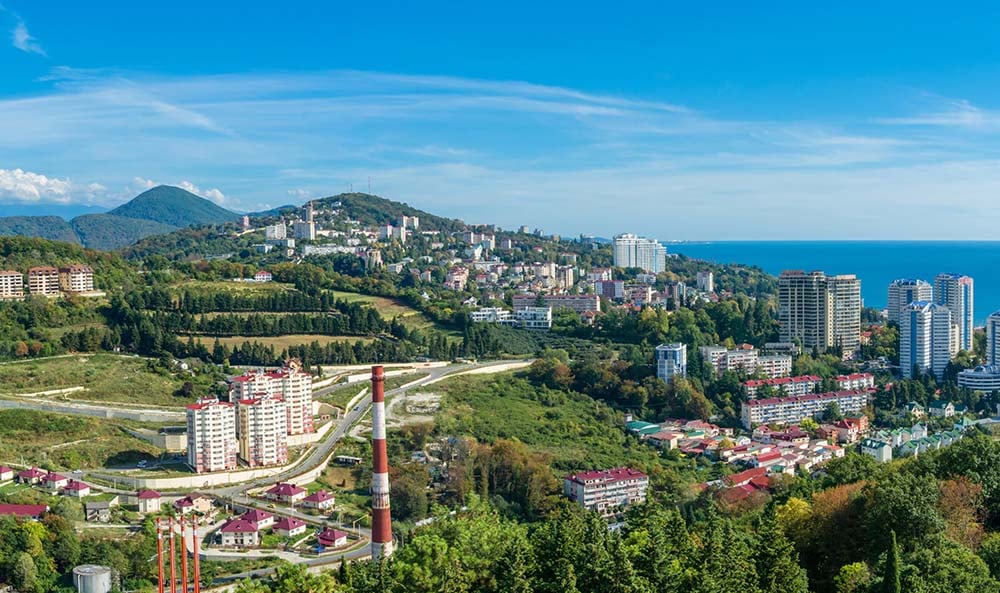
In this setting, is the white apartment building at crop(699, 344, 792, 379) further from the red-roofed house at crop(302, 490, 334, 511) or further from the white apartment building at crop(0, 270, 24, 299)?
the white apartment building at crop(0, 270, 24, 299)

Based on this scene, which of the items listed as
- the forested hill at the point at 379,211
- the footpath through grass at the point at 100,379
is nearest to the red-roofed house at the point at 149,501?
the footpath through grass at the point at 100,379

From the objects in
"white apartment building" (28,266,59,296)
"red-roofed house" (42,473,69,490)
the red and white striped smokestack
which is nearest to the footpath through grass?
"red-roofed house" (42,473,69,490)

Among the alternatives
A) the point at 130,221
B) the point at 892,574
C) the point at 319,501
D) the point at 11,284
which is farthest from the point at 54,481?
the point at 130,221

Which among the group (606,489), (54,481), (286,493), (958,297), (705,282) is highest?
(705,282)

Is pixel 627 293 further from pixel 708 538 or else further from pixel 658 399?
pixel 708 538

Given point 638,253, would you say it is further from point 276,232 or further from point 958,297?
point 958,297
